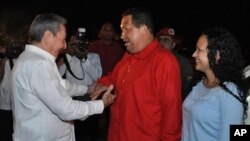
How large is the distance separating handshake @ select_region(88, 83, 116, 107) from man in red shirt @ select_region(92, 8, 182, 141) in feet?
0.23

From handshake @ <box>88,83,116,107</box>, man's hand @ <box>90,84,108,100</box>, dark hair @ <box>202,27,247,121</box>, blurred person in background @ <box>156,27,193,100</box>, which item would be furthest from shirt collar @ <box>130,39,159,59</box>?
blurred person in background @ <box>156,27,193,100</box>

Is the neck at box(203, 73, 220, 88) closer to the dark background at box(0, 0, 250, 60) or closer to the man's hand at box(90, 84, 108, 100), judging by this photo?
the man's hand at box(90, 84, 108, 100)

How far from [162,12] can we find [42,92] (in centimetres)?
2334

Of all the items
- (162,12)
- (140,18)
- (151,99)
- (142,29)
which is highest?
(162,12)

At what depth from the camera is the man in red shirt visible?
3.59 metres

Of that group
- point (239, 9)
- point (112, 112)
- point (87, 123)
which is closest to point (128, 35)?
point (112, 112)

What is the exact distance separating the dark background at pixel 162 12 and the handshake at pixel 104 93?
62.1 ft

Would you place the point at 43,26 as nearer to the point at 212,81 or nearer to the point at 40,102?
the point at 40,102

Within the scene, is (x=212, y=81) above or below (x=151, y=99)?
above

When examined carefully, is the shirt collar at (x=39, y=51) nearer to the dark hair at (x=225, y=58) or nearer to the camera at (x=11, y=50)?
the dark hair at (x=225, y=58)

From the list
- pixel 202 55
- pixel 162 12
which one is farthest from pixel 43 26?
pixel 162 12

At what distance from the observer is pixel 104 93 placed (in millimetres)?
4027

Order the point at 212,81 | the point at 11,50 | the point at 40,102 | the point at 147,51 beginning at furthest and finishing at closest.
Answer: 1. the point at 11,50
2. the point at 147,51
3. the point at 40,102
4. the point at 212,81

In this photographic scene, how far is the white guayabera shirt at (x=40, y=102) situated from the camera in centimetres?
331
